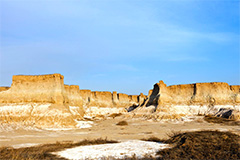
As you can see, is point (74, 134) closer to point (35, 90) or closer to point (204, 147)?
point (35, 90)

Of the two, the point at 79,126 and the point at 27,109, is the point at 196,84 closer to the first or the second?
the point at 79,126

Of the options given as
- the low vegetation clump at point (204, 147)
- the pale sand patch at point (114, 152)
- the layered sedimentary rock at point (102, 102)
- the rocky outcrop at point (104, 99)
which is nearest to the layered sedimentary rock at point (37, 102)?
the pale sand patch at point (114, 152)

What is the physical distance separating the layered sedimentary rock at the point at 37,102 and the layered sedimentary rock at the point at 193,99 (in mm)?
19464

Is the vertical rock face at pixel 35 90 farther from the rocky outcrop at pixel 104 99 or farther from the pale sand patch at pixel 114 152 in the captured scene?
the rocky outcrop at pixel 104 99

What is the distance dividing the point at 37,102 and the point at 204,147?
81.6 ft

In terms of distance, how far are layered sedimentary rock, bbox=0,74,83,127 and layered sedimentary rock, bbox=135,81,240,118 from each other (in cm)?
1946

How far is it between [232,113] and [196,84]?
44.5 feet

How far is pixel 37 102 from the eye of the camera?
30.2m

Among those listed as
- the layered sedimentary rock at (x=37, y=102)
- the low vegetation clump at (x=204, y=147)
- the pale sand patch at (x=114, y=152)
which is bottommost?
the pale sand patch at (x=114, y=152)

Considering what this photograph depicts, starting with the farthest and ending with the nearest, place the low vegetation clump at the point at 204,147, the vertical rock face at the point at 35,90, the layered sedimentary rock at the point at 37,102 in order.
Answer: the vertical rock face at the point at 35,90 → the layered sedimentary rock at the point at 37,102 → the low vegetation clump at the point at 204,147

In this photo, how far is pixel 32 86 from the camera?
3139cm

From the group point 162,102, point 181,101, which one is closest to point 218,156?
point 162,102

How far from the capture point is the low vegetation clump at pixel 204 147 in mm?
9086

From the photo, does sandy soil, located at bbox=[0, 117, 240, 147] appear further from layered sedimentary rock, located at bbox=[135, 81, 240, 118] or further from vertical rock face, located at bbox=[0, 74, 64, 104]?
layered sedimentary rock, located at bbox=[135, 81, 240, 118]
